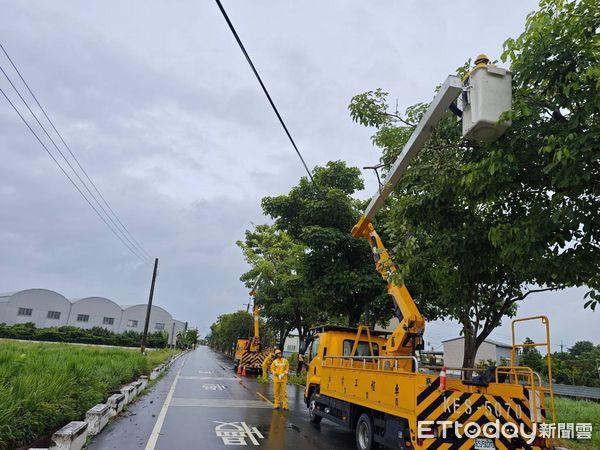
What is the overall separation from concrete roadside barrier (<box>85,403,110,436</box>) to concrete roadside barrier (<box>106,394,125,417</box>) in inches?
22.6

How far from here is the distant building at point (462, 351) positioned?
31.5 meters

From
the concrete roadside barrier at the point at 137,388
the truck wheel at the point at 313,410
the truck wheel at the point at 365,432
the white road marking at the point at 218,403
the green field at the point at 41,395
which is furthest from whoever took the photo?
the concrete roadside barrier at the point at 137,388

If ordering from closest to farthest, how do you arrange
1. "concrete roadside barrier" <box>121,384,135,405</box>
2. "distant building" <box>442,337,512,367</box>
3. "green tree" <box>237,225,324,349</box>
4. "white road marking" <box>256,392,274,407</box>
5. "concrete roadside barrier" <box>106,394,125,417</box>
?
"concrete roadside barrier" <box>106,394,125,417</box>, "concrete roadside barrier" <box>121,384,135,405</box>, "white road marking" <box>256,392,274,407</box>, "green tree" <box>237,225,324,349</box>, "distant building" <box>442,337,512,367</box>

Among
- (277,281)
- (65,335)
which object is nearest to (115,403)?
(277,281)

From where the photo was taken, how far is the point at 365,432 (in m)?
8.23

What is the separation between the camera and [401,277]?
25.6 feet

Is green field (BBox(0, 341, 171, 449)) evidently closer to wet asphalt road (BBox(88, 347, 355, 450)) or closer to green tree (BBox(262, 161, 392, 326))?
wet asphalt road (BBox(88, 347, 355, 450))

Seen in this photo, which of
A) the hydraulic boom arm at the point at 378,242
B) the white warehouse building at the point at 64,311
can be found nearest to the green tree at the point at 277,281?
the hydraulic boom arm at the point at 378,242

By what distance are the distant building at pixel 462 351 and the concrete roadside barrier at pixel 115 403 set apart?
2532cm

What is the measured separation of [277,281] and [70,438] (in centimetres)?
2344

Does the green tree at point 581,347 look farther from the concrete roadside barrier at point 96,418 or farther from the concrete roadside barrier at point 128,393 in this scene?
the concrete roadside barrier at point 96,418

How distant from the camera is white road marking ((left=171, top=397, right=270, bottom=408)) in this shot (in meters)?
13.6

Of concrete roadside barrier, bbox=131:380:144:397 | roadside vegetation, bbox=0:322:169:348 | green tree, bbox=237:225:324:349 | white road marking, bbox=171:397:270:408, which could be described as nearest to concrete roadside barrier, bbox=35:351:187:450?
concrete roadside barrier, bbox=131:380:144:397

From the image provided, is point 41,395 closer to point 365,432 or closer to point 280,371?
point 365,432
